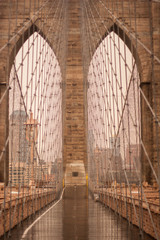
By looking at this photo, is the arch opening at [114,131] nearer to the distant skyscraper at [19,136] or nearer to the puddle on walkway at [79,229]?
the puddle on walkway at [79,229]

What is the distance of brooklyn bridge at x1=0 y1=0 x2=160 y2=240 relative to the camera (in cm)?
428

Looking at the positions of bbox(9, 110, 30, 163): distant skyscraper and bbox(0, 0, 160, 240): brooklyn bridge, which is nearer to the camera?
bbox(0, 0, 160, 240): brooklyn bridge

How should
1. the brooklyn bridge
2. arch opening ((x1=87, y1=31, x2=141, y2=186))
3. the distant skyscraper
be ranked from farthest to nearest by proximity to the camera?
the distant skyscraper, arch opening ((x1=87, y1=31, x2=141, y2=186)), the brooklyn bridge

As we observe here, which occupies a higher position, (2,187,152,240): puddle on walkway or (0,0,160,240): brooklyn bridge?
(0,0,160,240): brooklyn bridge

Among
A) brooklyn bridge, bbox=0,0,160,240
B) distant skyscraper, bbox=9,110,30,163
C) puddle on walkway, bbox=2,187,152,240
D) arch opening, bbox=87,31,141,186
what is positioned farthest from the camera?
distant skyscraper, bbox=9,110,30,163

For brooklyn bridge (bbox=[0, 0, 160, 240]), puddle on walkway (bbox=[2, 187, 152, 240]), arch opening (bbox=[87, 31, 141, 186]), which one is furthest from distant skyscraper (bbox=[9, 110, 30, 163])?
arch opening (bbox=[87, 31, 141, 186])

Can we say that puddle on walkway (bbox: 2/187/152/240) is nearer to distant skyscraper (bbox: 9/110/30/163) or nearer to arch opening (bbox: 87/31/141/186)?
arch opening (bbox: 87/31/141/186)

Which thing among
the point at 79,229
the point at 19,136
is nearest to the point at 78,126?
the point at 19,136

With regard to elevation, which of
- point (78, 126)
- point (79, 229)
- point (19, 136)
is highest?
point (78, 126)

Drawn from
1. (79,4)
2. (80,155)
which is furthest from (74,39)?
(80,155)

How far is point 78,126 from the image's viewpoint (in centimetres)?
1655

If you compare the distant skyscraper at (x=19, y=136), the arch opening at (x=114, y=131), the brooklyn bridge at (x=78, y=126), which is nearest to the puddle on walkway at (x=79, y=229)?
the brooklyn bridge at (x=78, y=126)

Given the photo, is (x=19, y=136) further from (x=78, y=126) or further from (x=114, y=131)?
(x=78, y=126)

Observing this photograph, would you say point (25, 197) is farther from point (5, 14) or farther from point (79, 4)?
point (79, 4)
